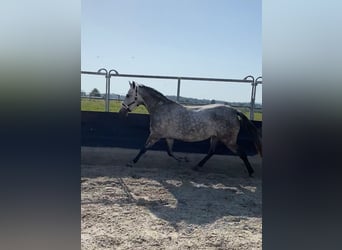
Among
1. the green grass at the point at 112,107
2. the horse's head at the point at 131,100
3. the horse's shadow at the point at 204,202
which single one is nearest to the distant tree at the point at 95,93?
the green grass at the point at 112,107

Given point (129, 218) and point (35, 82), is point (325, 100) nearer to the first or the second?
point (35, 82)

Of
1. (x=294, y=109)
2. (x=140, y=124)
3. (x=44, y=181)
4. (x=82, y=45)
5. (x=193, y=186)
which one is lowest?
(x=193, y=186)

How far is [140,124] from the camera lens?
335 centimetres

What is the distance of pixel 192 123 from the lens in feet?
9.85

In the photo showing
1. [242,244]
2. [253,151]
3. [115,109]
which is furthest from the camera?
[115,109]

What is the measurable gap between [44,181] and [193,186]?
6.91 ft

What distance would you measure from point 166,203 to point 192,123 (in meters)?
1.16

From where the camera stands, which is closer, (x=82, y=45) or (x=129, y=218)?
(x=82, y=45)

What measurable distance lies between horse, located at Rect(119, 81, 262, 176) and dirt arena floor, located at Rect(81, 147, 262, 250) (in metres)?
0.25

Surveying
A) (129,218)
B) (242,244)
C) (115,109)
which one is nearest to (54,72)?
(242,244)

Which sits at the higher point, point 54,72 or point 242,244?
point 54,72

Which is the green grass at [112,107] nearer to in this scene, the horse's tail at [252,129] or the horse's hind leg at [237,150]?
the horse's tail at [252,129]

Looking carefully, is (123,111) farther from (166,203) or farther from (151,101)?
(166,203)

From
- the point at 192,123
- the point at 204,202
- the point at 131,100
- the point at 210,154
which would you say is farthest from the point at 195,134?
the point at 204,202
